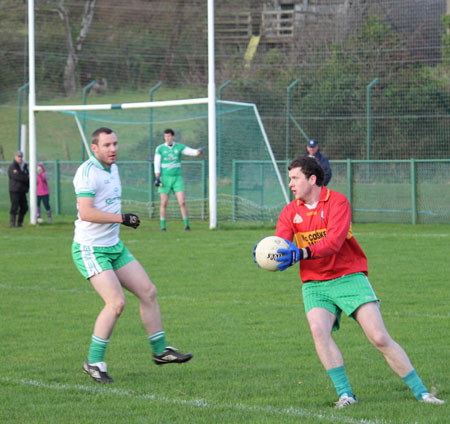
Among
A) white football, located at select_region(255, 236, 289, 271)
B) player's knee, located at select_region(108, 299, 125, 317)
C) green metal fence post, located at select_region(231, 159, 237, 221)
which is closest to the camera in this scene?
white football, located at select_region(255, 236, 289, 271)

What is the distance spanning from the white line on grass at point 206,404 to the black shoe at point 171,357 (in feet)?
2.17

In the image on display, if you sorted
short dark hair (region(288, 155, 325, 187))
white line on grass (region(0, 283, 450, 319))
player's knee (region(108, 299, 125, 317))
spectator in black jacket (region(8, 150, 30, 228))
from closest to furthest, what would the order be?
short dark hair (region(288, 155, 325, 187)) < player's knee (region(108, 299, 125, 317)) < white line on grass (region(0, 283, 450, 319)) < spectator in black jacket (region(8, 150, 30, 228))

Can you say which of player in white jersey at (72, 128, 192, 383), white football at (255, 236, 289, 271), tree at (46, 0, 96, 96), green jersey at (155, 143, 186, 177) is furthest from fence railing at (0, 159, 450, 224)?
white football at (255, 236, 289, 271)

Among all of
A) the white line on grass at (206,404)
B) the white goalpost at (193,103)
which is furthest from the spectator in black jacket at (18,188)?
the white line on grass at (206,404)

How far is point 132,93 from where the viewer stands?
32469 millimetres

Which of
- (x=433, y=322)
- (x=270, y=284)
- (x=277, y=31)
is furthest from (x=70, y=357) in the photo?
(x=277, y=31)

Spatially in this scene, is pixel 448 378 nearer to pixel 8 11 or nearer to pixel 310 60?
pixel 310 60

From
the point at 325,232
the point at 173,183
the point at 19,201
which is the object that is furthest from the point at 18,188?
the point at 325,232

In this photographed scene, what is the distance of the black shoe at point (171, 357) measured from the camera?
265 inches

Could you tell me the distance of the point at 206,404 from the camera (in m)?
5.70

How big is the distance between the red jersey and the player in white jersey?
1.32 m

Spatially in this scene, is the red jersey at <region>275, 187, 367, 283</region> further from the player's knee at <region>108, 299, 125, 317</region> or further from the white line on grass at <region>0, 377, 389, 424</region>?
the player's knee at <region>108, 299, 125, 317</region>

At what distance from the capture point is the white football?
5.53 metres

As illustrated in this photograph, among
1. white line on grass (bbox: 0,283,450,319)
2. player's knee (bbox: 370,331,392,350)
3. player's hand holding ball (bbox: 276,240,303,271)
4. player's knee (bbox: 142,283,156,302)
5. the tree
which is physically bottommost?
white line on grass (bbox: 0,283,450,319)
